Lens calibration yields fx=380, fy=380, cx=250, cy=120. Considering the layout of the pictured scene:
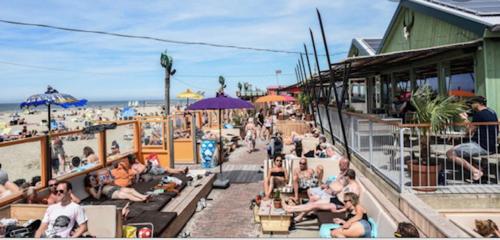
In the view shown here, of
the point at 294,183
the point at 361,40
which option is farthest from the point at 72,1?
the point at 361,40

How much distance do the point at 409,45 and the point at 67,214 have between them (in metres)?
11.4

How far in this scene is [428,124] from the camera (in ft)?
17.5

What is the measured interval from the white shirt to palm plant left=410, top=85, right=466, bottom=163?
4709 millimetres

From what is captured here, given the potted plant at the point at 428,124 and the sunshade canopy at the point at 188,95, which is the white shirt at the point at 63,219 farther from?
the sunshade canopy at the point at 188,95

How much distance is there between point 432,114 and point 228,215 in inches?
153

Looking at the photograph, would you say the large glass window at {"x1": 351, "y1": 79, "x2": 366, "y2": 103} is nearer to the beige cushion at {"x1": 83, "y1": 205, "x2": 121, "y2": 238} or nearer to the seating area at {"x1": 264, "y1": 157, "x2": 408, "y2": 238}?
the seating area at {"x1": 264, "y1": 157, "x2": 408, "y2": 238}

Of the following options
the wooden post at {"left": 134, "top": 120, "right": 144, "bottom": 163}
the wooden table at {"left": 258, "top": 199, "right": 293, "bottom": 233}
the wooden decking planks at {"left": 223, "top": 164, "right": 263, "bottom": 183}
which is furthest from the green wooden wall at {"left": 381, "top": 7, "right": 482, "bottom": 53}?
the wooden post at {"left": 134, "top": 120, "right": 144, "bottom": 163}

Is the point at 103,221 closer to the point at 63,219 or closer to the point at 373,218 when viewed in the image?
the point at 63,219

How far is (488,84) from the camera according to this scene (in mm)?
7516

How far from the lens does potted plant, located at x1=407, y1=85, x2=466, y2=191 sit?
5.36 meters

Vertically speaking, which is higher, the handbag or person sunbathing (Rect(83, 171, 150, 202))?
person sunbathing (Rect(83, 171, 150, 202))

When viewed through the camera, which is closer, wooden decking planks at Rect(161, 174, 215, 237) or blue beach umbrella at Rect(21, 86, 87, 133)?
wooden decking planks at Rect(161, 174, 215, 237)

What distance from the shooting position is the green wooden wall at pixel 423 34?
28.6ft

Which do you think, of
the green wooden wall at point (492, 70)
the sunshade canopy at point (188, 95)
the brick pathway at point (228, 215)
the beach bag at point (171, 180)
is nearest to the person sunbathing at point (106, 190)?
the beach bag at point (171, 180)
